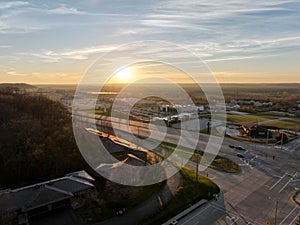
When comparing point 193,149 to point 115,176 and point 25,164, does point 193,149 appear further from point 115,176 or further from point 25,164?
point 25,164

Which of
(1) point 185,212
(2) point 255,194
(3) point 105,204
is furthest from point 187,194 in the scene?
(3) point 105,204

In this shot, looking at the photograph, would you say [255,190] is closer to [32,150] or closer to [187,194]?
[187,194]

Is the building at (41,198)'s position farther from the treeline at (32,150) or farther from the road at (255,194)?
the road at (255,194)

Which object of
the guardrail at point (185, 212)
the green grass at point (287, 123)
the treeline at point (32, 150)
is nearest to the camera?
the guardrail at point (185, 212)

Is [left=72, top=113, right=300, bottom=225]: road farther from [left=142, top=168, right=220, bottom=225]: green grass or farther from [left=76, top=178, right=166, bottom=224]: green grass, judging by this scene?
[left=76, top=178, right=166, bottom=224]: green grass

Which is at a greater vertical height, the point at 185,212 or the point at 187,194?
the point at 187,194

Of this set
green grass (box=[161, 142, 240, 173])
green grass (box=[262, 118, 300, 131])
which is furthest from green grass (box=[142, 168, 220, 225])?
green grass (box=[262, 118, 300, 131])

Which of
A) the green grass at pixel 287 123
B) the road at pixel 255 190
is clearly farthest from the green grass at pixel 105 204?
the green grass at pixel 287 123
